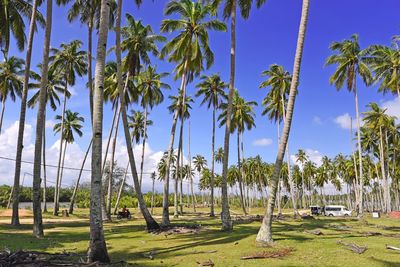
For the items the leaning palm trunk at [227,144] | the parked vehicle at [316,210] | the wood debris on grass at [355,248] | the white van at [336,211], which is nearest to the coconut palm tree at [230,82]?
the leaning palm trunk at [227,144]

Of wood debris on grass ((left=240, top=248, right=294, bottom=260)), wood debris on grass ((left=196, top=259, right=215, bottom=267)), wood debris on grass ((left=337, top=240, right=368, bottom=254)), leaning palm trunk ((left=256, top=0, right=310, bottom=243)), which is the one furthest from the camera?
leaning palm trunk ((left=256, top=0, right=310, bottom=243))

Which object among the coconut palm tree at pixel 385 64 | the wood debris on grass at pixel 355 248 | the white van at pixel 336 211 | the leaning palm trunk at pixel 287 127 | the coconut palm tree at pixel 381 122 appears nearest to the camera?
the wood debris on grass at pixel 355 248

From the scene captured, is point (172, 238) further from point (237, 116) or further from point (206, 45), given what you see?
point (237, 116)

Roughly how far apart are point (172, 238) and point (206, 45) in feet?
48.0

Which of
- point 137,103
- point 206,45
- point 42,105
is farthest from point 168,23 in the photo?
point 137,103

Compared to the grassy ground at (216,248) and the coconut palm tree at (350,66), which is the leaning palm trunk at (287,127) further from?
the coconut palm tree at (350,66)

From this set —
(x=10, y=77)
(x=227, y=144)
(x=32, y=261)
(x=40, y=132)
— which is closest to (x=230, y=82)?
(x=227, y=144)

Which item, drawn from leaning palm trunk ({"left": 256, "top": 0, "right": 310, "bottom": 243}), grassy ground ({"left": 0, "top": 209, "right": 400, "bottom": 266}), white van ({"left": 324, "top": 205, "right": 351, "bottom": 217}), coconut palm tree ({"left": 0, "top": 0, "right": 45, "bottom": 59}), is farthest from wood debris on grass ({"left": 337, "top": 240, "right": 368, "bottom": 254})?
white van ({"left": 324, "top": 205, "right": 351, "bottom": 217})

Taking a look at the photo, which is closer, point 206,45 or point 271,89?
point 206,45

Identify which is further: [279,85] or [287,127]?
A: [279,85]

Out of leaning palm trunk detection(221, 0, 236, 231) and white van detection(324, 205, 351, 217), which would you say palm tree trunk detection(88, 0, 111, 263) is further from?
white van detection(324, 205, 351, 217)

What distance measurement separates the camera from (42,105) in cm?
1781

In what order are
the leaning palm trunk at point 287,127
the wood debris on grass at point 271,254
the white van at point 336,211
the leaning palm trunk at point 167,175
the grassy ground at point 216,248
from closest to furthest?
1. the grassy ground at point 216,248
2. the wood debris on grass at point 271,254
3. the leaning palm trunk at point 287,127
4. the leaning palm trunk at point 167,175
5. the white van at point 336,211

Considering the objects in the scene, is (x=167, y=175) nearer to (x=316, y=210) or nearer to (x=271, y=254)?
(x=271, y=254)
